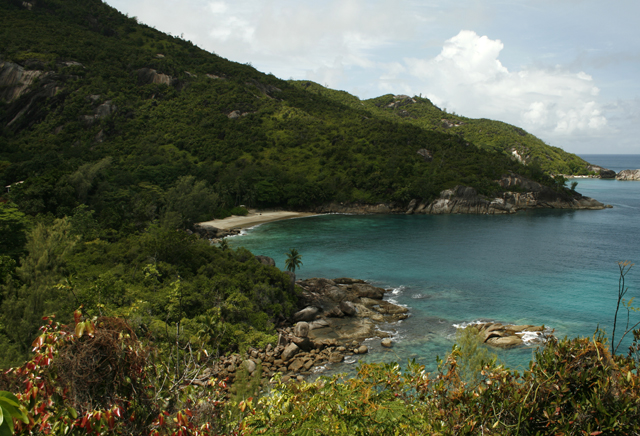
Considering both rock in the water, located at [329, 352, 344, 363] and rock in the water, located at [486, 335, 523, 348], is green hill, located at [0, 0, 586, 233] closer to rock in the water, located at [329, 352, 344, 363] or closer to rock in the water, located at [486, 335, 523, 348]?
rock in the water, located at [329, 352, 344, 363]

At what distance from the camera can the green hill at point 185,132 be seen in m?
84.6

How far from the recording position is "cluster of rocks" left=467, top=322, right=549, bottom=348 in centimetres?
2678

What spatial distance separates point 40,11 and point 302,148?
92581mm

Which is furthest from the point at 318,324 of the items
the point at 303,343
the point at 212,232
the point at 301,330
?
the point at 212,232

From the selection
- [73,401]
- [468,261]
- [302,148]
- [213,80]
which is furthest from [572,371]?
[213,80]

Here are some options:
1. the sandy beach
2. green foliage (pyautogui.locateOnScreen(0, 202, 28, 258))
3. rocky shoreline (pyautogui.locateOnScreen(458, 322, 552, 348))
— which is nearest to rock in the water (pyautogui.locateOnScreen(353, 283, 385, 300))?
rocky shoreline (pyautogui.locateOnScreen(458, 322, 552, 348))

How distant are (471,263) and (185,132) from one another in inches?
3229

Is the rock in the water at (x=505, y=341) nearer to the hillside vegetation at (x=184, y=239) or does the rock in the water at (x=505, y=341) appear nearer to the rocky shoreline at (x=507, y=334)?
the rocky shoreline at (x=507, y=334)

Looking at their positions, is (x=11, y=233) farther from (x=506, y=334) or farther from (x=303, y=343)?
(x=506, y=334)

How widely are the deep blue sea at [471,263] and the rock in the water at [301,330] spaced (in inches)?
189

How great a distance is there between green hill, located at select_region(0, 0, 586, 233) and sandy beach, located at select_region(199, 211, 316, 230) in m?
2.62

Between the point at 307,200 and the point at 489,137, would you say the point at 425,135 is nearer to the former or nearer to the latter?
the point at 307,200

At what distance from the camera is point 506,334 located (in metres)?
28.2

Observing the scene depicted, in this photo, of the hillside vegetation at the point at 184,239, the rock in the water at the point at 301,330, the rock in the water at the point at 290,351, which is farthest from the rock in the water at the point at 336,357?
the hillside vegetation at the point at 184,239
